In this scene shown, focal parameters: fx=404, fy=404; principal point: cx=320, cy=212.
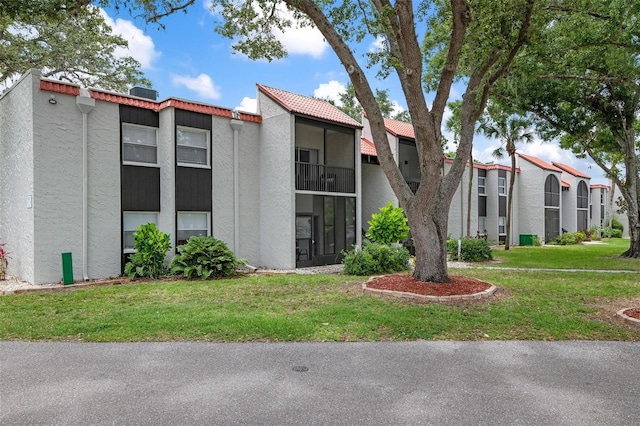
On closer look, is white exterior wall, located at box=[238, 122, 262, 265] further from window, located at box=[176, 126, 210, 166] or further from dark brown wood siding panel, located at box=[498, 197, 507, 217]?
dark brown wood siding panel, located at box=[498, 197, 507, 217]

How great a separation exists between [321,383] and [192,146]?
11342mm

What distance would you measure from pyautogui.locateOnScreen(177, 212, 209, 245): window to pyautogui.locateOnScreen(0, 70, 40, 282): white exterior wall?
4.12 m

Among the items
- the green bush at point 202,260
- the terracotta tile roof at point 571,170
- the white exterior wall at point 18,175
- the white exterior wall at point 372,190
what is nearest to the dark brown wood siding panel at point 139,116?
the white exterior wall at point 18,175

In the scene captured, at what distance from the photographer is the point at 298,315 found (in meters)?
7.20

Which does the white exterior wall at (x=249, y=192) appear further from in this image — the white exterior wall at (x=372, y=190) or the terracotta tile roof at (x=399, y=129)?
the terracotta tile roof at (x=399, y=129)

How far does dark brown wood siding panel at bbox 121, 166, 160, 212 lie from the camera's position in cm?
1275

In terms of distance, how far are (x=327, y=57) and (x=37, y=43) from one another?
16.3 meters

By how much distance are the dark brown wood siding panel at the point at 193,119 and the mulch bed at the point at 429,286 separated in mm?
8148

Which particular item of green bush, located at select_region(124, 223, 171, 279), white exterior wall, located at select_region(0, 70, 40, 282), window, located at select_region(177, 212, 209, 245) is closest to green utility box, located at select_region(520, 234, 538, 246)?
window, located at select_region(177, 212, 209, 245)

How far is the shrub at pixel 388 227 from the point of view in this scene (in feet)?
50.1

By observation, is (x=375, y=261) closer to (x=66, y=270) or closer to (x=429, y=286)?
(x=429, y=286)

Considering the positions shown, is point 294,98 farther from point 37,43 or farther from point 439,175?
point 37,43

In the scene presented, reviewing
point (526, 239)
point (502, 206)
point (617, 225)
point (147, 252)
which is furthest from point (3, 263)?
point (617, 225)

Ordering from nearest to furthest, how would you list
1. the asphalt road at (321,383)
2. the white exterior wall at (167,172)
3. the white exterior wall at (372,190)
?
1. the asphalt road at (321,383)
2. the white exterior wall at (167,172)
3. the white exterior wall at (372,190)
